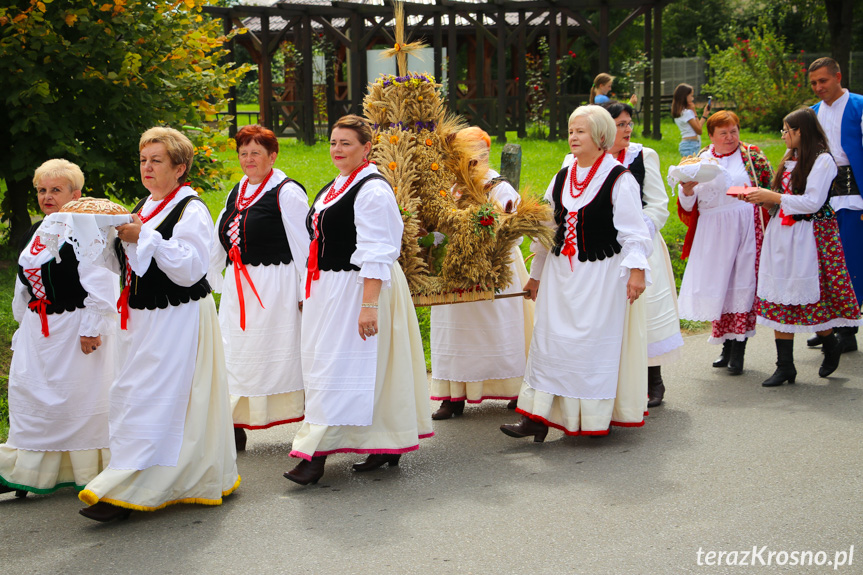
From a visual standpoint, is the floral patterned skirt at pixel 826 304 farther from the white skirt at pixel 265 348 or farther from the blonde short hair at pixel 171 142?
the blonde short hair at pixel 171 142

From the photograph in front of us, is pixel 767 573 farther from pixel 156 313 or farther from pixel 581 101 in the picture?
pixel 581 101

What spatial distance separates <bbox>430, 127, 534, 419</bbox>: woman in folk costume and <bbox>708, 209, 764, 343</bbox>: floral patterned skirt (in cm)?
189

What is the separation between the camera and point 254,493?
16.5 ft

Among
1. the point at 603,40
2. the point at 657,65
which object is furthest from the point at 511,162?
the point at 657,65

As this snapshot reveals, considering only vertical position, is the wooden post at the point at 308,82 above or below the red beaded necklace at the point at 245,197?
above

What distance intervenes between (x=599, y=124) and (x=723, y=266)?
92.0 inches

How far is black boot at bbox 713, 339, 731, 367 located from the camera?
7.70m

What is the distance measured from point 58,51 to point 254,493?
4.89m

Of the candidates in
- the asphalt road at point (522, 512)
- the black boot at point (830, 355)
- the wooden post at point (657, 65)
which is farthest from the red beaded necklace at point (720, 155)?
the wooden post at point (657, 65)

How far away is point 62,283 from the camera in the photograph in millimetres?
4863

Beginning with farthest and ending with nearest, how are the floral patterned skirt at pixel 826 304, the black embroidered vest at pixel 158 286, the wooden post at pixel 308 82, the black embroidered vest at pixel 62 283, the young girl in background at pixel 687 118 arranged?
the wooden post at pixel 308 82 → the young girl in background at pixel 687 118 → the floral patterned skirt at pixel 826 304 → the black embroidered vest at pixel 62 283 → the black embroidered vest at pixel 158 286

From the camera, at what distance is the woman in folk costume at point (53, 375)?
15.9 feet

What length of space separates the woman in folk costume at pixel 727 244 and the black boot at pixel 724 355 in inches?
4.6

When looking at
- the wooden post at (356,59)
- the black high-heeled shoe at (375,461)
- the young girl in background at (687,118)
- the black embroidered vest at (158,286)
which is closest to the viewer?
the black embroidered vest at (158,286)
